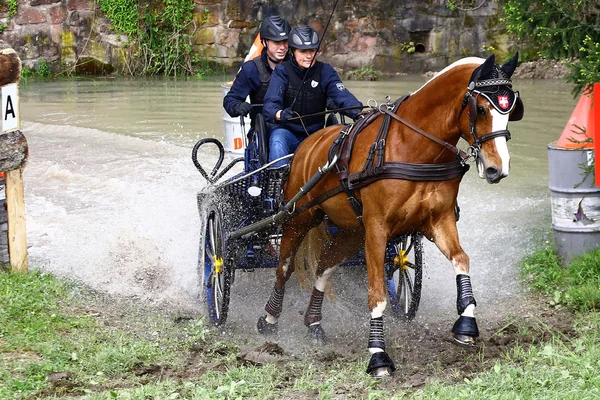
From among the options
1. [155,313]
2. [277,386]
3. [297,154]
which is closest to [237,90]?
[297,154]

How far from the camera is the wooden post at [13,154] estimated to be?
290 inches

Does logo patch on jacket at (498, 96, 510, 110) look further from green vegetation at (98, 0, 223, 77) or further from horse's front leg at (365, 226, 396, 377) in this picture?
green vegetation at (98, 0, 223, 77)

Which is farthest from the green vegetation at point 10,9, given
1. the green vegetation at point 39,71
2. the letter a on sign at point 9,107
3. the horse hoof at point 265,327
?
the horse hoof at point 265,327

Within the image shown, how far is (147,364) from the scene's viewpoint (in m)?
5.73

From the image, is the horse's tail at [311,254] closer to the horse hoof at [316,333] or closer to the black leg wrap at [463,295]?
the horse hoof at [316,333]

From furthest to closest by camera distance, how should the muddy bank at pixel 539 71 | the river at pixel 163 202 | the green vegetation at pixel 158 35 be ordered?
the green vegetation at pixel 158 35, the muddy bank at pixel 539 71, the river at pixel 163 202

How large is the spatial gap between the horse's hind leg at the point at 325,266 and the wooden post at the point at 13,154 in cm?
253

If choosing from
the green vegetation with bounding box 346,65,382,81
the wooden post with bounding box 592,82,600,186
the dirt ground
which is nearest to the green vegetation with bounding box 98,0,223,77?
the green vegetation with bounding box 346,65,382,81

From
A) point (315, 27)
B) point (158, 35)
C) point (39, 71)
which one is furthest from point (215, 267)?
point (39, 71)

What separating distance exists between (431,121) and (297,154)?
1.47m

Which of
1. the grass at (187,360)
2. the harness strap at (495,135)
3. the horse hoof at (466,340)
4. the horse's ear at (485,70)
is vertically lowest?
the grass at (187,360)

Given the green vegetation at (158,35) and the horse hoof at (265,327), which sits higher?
the green vegetation at (158,35)

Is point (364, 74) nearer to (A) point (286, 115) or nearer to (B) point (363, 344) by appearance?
(A) point (286, 115)

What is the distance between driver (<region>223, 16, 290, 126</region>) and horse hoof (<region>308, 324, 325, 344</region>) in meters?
1.80
